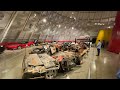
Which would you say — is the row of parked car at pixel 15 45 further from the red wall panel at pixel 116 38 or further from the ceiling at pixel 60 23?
the red wall panel at pixel 116 38

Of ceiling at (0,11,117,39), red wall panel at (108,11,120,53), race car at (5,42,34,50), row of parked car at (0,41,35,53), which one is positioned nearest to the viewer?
ceiling at (0,11,117,39)

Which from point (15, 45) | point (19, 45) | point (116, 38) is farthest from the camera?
point (15, 45)

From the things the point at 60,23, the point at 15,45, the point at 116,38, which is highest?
the point at 60,23

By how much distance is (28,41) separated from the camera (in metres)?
12.9

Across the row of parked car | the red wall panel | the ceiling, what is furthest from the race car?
the red wall panel

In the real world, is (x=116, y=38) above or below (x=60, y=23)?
below

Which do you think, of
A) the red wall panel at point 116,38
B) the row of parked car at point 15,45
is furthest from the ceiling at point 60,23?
the row of parked car at point 15,45

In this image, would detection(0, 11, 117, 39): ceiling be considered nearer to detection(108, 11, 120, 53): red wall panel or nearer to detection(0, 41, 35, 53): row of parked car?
detection(108, 11, 120, 53): red wall panel

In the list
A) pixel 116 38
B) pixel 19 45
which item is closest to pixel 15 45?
pixel 19 45

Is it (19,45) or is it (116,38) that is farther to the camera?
(19,45)

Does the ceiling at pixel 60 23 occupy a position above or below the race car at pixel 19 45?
above

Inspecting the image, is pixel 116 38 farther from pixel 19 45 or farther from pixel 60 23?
pixel 19 45
